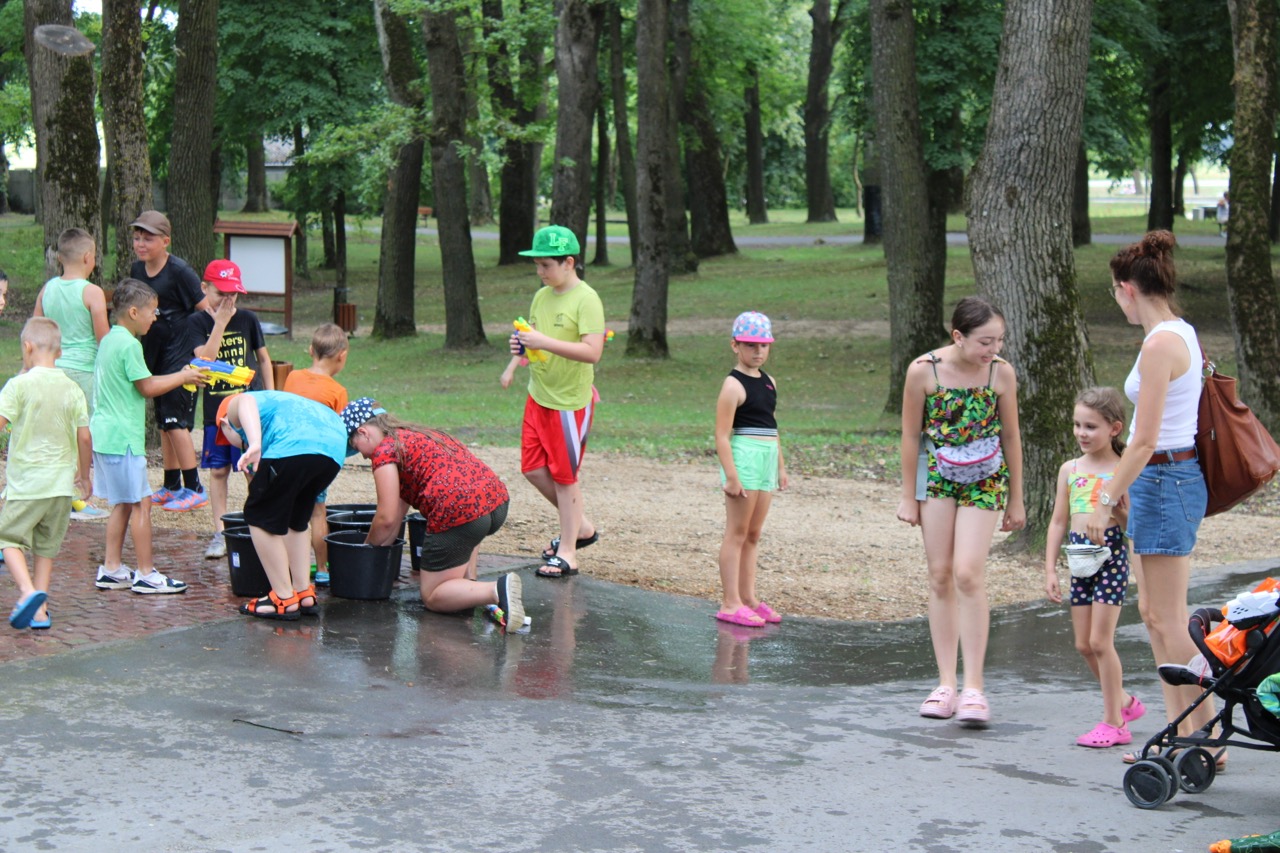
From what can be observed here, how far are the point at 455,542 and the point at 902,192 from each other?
11870 millimetres

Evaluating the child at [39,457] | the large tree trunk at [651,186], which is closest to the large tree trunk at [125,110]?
the child at [39,457]

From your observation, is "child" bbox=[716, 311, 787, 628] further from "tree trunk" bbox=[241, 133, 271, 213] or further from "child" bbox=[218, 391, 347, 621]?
"tree trunk" bbox=[241, 133, 271, 213]

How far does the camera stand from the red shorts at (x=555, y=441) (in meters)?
8.36

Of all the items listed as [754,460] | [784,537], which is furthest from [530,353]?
[784,537]

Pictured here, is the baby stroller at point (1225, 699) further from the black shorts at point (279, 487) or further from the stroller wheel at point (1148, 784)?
the black shorts at point (279, 487)

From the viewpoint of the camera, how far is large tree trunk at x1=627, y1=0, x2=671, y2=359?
23.1 m

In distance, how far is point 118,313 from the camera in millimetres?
7621

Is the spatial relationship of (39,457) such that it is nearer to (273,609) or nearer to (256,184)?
(273,609)

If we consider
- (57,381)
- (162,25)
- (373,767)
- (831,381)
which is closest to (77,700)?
(373,767)

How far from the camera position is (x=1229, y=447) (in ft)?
17.1

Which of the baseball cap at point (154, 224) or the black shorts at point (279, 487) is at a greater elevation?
the baseball cap at point (154, 224)

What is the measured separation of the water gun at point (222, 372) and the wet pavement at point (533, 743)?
47.6 inches

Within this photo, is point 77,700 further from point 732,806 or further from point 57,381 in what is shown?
point 732,806

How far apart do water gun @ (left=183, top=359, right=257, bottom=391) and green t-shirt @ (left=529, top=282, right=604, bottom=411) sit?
1668mm
